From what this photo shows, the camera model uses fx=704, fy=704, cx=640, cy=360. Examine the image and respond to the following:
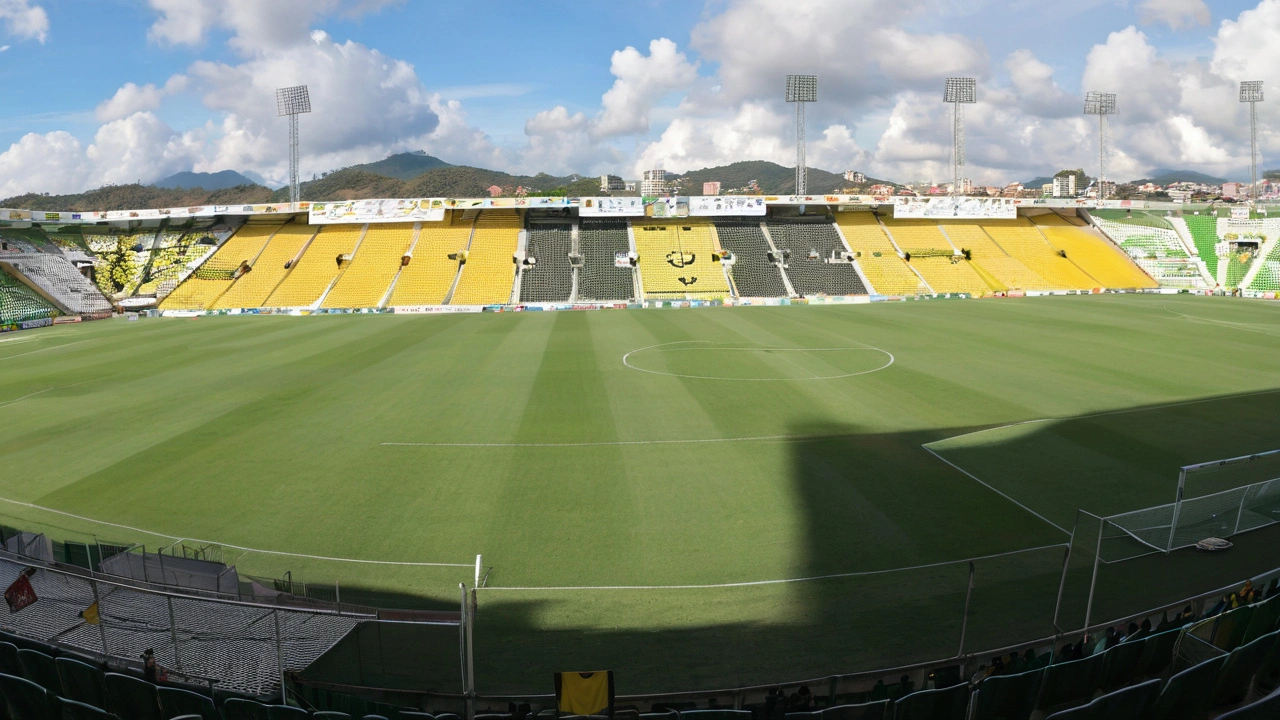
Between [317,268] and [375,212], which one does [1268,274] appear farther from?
[317,268]

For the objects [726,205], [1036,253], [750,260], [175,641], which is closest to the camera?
[175,641]

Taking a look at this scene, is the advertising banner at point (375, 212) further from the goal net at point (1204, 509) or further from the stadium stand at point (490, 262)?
the goal net at point (1204, 509)

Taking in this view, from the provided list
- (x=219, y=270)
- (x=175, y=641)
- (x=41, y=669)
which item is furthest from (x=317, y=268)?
(x=41, y=669)

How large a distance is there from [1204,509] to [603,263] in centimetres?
4928

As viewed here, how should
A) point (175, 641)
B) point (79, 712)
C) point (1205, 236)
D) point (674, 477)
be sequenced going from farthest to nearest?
point (1205, 236) < point (674, 477) < point (175, 641) < point (79, 712)

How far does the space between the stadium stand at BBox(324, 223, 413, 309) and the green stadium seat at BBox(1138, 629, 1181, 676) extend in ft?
163

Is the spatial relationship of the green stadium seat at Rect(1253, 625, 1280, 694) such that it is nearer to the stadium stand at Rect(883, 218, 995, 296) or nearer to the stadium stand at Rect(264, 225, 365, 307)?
the stadium stand at Rect(883, 218, 995, 296)

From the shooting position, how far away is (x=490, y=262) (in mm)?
56562

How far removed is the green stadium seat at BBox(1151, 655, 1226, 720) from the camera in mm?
5918

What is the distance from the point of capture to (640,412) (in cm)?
1978

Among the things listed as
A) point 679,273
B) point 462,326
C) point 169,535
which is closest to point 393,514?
point 169,535

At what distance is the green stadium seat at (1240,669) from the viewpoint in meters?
6.34

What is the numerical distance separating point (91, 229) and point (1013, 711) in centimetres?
7203

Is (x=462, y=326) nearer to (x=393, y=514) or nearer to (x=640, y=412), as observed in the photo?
(x=640, y=412)
